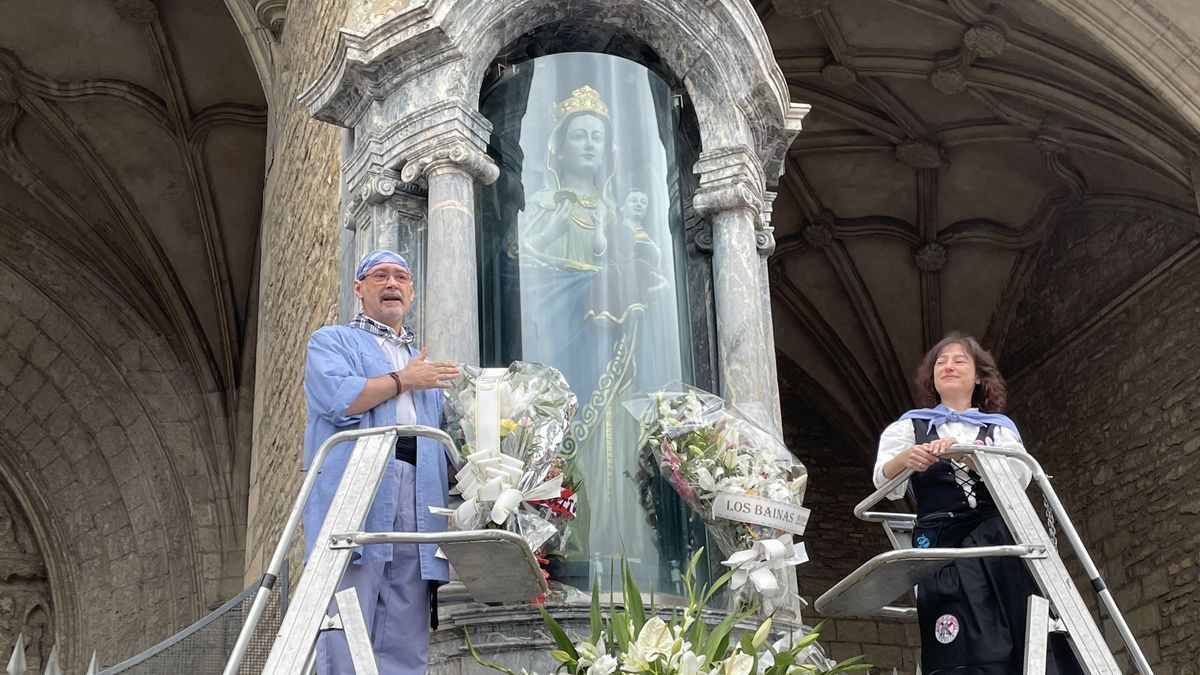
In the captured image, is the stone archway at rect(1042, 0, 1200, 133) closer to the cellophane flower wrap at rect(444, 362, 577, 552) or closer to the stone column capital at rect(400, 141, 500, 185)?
the stone column capital at rect(400, 141, 500, 185)

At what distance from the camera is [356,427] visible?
3.85 m

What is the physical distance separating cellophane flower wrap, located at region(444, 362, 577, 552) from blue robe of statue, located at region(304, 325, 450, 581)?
8 cm

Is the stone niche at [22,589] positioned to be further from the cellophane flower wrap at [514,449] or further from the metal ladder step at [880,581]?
the metal ladder step at [880,581]

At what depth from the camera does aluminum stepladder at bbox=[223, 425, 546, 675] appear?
2918mm

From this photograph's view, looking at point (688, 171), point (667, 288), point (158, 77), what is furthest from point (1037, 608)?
point (158, 77)

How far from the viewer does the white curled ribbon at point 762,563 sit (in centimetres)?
418

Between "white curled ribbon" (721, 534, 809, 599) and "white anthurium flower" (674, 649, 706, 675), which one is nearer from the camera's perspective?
"white anthurium flower" (674, 649, 706, 675)

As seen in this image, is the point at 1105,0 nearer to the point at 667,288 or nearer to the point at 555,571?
the point at 667,288

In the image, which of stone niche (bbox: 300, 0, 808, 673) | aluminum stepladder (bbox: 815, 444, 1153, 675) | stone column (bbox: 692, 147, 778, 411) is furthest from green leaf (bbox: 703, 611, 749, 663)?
stone column (bbox: 692, 147, 778, 411)

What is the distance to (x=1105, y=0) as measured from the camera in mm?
8852

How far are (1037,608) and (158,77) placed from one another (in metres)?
10.0

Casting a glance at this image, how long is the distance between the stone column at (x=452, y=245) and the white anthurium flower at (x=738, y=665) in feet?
5.01

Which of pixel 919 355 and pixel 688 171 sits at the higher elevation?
pixel 919 355

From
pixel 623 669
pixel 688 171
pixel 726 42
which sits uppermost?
pixel 726 42
